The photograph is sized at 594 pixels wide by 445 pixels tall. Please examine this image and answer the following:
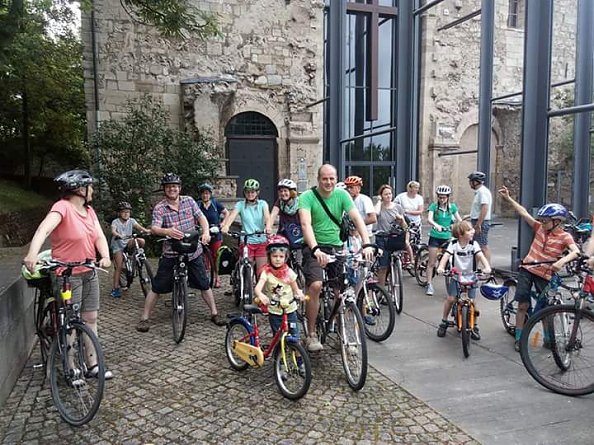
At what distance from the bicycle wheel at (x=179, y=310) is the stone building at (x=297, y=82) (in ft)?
24.5

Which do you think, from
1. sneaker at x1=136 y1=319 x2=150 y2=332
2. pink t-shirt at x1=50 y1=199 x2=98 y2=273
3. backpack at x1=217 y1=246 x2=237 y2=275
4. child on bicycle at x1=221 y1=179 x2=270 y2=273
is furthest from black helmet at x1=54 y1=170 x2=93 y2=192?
backpack at x1=217 y1=246 x2=237 y2=275

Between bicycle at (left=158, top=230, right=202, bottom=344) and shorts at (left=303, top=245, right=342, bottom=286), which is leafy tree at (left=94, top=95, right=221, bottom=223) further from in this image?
shorts at (left=303, top=245, right=342, bottom=286)

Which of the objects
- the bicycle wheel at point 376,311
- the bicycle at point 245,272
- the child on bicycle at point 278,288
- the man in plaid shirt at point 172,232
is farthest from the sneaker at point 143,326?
the bicycle wheel at point 376,311

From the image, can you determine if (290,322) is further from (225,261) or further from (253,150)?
(253,150)

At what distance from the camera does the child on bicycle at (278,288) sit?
3.98 m

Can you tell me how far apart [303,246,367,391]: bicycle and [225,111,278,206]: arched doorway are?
11.9 m

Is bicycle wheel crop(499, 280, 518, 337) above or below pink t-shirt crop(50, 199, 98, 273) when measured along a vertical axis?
below

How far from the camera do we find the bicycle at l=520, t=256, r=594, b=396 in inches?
151

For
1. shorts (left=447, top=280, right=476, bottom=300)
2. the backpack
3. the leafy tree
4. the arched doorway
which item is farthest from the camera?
the arched doorway

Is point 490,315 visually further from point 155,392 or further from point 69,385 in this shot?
point 69,385

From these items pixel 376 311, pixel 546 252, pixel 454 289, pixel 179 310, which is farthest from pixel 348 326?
pixel 179 310

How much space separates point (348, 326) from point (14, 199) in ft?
52.1

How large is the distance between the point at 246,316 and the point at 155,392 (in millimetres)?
1017

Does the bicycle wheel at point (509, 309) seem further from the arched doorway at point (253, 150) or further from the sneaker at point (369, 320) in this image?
the arched doorway at point (253, 150)
